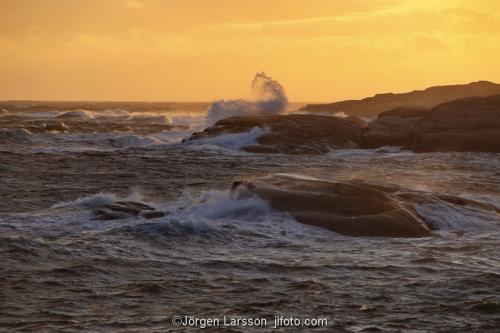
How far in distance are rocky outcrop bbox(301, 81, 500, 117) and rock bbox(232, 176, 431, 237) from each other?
5989 cm

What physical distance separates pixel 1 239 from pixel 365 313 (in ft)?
26.2

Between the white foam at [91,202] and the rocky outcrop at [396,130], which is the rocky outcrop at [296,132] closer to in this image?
the rocky outcrop at [396,130]

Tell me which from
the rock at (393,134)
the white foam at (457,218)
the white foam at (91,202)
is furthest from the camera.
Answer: the rock at (393,134)

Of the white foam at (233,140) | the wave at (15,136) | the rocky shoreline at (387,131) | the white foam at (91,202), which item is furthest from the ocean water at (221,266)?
the wave at (15,136)

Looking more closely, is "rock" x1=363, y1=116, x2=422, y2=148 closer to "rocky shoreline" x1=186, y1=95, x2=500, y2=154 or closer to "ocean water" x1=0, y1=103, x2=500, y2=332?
"rocky shoreline" x1=186, y1=95, x2=500, y2=154

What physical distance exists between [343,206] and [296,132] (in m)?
25.6

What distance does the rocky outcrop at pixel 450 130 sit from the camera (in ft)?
137

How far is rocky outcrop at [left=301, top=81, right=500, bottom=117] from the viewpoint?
80688 mm

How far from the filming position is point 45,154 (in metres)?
36.8

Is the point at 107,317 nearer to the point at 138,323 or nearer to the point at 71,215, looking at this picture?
the point at 138,323

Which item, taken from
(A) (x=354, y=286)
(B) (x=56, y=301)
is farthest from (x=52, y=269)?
(A) (x=354, y=286)

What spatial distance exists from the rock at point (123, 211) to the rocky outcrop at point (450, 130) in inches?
1036

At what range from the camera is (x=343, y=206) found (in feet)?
58.3

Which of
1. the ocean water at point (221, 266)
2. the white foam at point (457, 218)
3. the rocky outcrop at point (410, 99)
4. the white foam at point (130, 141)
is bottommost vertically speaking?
the ocean water at point (221, 266)
